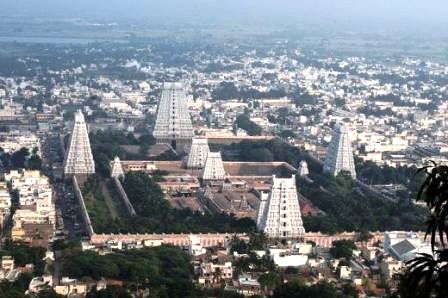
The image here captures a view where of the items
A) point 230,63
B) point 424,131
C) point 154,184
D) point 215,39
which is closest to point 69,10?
point 215,39

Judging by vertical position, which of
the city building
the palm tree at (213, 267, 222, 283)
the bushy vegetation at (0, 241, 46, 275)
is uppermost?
the palm tree at (213, 267, 222, 283)

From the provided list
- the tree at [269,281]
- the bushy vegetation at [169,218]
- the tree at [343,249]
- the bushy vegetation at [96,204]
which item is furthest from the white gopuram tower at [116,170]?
the tree at [269,281]

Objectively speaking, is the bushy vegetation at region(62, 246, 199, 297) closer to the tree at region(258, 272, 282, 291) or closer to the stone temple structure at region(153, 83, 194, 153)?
the tree at region(258, 272, 282, 291)

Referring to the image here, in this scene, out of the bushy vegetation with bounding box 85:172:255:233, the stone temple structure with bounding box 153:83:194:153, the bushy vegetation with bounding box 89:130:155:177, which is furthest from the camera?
the stone temple structure with bounding box 153:83:194:153

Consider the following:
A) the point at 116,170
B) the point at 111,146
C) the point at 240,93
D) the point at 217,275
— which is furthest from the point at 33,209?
the point at 240,93

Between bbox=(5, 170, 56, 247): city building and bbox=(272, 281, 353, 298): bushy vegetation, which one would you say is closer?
bbox=(272, 281, 353, 298): bushy vegetation

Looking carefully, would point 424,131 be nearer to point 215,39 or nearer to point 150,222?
point 150,222

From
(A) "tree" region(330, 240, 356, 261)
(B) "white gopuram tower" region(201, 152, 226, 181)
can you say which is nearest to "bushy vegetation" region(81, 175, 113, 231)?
(B) "white gopuram tower" region(201, 152, 226, 181)

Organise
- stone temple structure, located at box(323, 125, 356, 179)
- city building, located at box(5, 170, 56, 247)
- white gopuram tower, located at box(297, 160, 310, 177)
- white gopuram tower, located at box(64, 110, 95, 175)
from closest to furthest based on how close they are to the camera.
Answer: city building, located at box(5, 170, 56, 247)
white gopuram tower, located at box(64, 110, 95, 175)
white gopuram tower, located at box(297, 160, 310, 177)
stone temple structure, located at box(323, 125, 356, 179)
